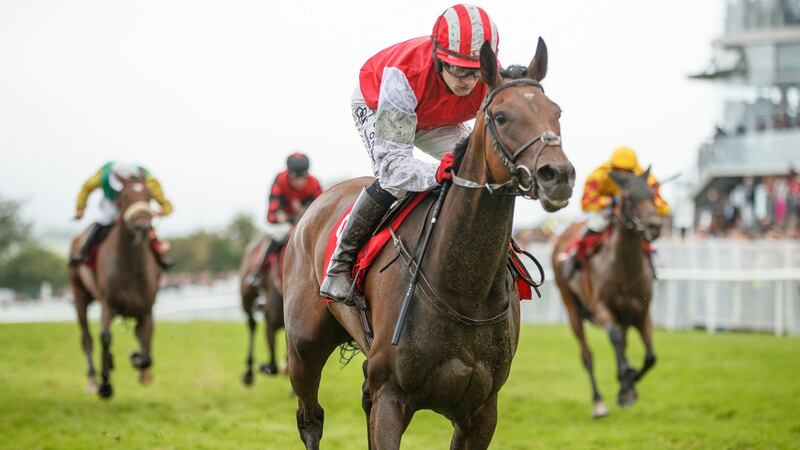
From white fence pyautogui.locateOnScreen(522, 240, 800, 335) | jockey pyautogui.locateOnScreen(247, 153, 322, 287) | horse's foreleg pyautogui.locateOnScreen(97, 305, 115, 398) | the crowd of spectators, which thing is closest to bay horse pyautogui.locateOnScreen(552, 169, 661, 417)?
jockey pyautogui.locateOnScreen(247, 153, 322, 287)

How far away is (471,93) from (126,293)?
671 centimetres

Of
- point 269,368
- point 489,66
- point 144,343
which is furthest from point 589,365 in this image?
point 489,66

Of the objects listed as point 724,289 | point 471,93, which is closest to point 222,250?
point 724,289

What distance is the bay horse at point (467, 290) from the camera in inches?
161

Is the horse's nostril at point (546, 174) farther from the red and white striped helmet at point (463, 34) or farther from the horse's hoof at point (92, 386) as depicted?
the horse's hoof at point (92, 386)

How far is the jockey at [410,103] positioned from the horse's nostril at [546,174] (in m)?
0.79

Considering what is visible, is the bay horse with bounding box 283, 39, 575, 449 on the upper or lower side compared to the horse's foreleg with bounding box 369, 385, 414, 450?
upper

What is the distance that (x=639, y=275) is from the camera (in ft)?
32.3

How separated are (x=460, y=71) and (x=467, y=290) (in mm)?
1012

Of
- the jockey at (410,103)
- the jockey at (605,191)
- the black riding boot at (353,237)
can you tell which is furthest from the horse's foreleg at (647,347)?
the black riding boot at (353,237)

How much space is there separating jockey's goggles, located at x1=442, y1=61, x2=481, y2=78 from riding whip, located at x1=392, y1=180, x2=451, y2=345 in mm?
498

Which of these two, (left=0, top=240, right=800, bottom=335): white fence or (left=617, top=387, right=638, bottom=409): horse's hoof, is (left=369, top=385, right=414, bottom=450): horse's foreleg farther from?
(left=0, top=240, right=800, bottom=335): white fence

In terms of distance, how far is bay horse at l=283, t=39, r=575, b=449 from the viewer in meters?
4.08

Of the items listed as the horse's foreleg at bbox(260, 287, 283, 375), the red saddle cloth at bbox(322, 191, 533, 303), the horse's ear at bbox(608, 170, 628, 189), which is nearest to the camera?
the red saddle cloth at bbox(322, 191, 533, 303)
